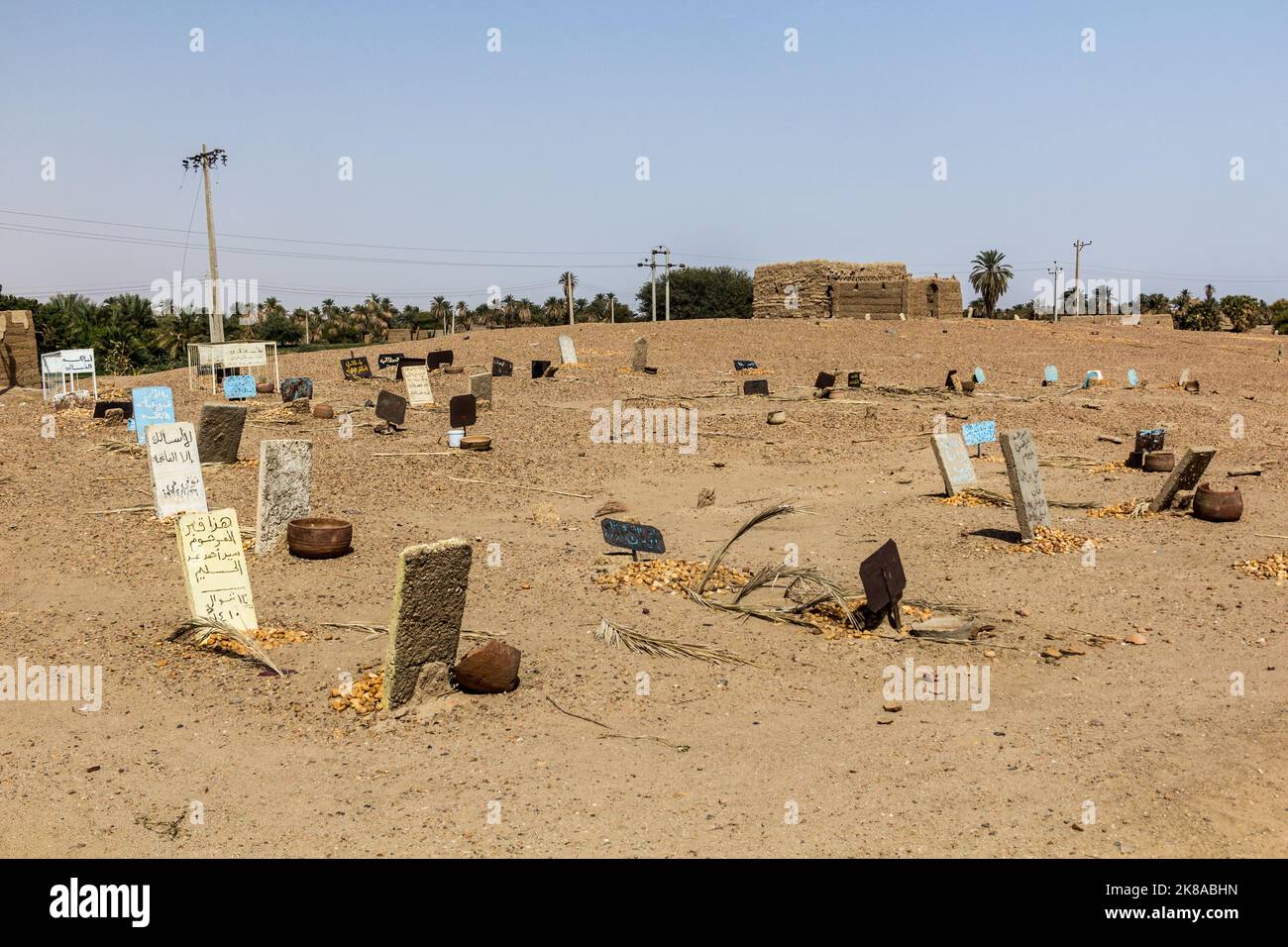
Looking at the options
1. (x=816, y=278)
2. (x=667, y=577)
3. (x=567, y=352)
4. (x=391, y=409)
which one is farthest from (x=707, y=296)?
(x=667, y=577)

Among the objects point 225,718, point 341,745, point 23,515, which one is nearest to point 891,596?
point 341,745

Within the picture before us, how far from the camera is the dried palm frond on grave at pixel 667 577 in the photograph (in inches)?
404

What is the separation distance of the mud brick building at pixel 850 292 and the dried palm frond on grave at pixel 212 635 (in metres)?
34.7

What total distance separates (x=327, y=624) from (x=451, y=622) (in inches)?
79.6

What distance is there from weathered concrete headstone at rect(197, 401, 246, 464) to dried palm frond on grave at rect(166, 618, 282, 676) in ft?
23.7

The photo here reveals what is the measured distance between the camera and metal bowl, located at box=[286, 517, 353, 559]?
1095cm

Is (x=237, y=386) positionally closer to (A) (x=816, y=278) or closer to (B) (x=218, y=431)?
(B) (x=218, y=431)

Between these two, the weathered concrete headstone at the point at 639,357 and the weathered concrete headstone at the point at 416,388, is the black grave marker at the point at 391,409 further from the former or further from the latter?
the weathered concrete headstone at the point at 639,357

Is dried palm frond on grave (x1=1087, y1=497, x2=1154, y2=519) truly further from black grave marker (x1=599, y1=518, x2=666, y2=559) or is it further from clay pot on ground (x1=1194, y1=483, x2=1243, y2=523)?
black grave marker (x1=599, y1=518, x2=666, y2=559)

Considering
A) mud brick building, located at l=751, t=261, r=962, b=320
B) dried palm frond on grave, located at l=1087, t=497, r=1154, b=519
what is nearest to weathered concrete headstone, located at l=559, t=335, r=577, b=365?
mud brick building, located at l=751, t=261, r=962, b=320

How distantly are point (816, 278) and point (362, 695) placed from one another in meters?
38.4

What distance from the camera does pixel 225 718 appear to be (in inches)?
282

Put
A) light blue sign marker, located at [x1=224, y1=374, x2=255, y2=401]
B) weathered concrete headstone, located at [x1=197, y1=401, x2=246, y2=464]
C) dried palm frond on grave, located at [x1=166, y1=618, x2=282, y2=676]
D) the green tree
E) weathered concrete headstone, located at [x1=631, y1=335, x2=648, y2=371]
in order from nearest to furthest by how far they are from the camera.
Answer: dried palm frond on grave, located at [x1=166, y1=618, x2=282, y2=676] → weathered concrete headstone, located at [x1=197, y1=401, x2=246, y2=464] → light blue sign marker, located at [x1=224, y1=374, x2=255, y2=401] → weathered concrete headstone, located at [x1=631, y1=335, x2=648, y2=371] → the green tree

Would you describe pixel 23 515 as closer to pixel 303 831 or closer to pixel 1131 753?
pixel 303 831
